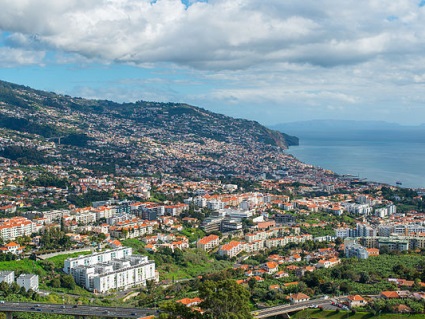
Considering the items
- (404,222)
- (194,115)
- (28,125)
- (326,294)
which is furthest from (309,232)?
(194,115)

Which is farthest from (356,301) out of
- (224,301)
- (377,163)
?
(377,163)

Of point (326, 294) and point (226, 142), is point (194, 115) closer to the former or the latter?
point (226, 142)

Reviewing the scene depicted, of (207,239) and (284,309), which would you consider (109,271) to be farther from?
(284,309)

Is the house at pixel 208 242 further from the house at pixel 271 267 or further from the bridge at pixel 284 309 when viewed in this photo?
the bridge at pixel 284 309

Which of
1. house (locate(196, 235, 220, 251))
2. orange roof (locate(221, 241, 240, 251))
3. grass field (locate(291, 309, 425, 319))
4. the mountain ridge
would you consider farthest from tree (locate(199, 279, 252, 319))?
the mountain ridge

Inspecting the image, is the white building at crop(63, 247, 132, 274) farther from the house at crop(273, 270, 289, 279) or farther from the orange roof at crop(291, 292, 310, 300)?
the orange roof at crop(291, 292, 310, 300)

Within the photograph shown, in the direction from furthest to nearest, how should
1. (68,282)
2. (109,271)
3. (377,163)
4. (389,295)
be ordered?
(377,163)
(109,271)
(68,282)
(389,295)

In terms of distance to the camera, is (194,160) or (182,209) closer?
(182,209)
